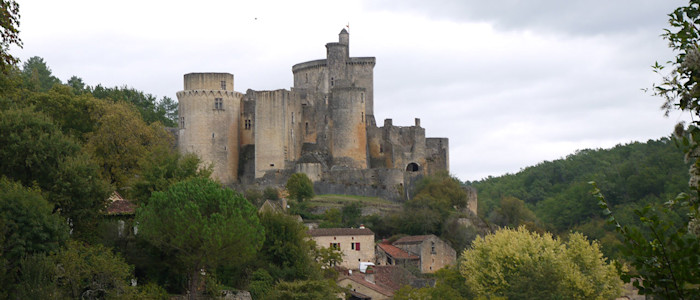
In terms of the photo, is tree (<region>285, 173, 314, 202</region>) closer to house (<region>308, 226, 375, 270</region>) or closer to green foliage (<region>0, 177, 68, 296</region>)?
house (<region>308, 226, 375, 270</region>)

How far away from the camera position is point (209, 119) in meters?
73.2

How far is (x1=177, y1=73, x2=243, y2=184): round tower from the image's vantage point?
72938 millimetres

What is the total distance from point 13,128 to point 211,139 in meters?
38.5

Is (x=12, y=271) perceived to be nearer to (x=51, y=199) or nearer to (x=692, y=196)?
(x=51, y=199)

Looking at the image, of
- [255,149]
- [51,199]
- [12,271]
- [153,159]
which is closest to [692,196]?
[12,271]

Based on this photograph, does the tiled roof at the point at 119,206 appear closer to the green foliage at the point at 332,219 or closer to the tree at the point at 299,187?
the green foliage at the point at 332,219

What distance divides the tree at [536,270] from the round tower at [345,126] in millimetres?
25282

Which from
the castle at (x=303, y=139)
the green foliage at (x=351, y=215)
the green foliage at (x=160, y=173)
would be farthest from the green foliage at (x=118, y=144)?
the castle at (x=303, y=139)

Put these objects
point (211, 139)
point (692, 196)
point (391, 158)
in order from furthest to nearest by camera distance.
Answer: point (391, 158)
point (211, 139)
point (692, 196)

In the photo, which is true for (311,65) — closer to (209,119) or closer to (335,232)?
(209,119)

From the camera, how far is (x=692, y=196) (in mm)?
10000

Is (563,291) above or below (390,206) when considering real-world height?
below

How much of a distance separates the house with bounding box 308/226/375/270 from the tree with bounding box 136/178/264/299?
69.3ft

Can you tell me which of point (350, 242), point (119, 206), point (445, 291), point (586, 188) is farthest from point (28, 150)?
point (586, 188)
